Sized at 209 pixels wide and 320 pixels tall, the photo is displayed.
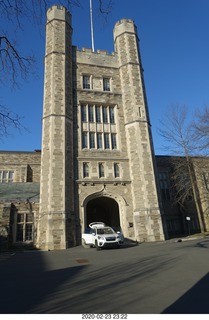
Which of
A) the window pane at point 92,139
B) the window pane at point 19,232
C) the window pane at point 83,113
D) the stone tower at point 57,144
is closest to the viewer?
the stone tower at point 57,144

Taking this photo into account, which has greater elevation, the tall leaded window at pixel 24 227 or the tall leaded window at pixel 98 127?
the tall leaded window at pixel 98 127

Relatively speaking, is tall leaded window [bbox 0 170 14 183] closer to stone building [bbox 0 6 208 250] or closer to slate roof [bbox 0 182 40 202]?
stone building [bbox 0 6 208 250]

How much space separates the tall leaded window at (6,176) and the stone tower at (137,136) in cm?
1264

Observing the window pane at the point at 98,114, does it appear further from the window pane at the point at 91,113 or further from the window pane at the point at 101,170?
the window pane at the point at 101,170

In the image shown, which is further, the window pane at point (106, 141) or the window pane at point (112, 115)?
the window pane at point (112, 115)

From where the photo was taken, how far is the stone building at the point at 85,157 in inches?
688

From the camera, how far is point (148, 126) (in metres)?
21.8

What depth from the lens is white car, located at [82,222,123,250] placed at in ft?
46.6

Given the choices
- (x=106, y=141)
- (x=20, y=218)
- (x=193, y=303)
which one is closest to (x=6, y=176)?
(x=20, y=218)

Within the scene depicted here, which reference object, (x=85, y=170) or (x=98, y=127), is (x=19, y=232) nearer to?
(x=85, y=170)

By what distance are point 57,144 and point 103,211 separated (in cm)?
1048

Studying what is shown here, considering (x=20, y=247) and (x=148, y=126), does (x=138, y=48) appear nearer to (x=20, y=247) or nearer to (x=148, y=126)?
(x=148, y=126)

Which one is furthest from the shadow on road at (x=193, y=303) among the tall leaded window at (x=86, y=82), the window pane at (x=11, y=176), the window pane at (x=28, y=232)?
the window pane at (x=11, y=176)

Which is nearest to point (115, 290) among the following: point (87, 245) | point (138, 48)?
point (87, 245)
